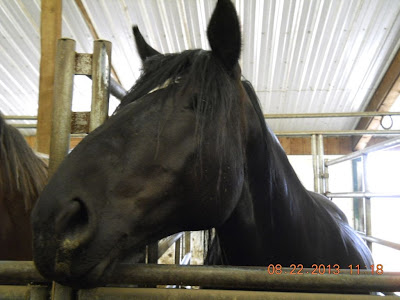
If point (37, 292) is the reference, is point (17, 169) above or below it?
above

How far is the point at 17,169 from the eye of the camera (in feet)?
4.68

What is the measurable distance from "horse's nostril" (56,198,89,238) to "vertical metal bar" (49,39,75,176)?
0.73 feet

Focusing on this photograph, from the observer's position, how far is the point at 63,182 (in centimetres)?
62

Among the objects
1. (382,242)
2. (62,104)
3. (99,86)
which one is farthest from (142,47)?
(382,242)

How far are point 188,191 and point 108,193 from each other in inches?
8.4

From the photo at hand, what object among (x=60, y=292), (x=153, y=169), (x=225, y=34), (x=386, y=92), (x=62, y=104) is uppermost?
(x=386, y=92)

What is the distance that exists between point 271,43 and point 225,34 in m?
3.48

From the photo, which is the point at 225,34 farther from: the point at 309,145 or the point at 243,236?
the point at 309,145

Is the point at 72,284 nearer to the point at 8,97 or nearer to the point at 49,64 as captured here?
the point at 49,64

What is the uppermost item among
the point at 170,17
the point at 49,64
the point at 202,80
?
the point at 170,17

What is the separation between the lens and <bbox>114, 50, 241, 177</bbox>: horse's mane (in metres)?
0.83

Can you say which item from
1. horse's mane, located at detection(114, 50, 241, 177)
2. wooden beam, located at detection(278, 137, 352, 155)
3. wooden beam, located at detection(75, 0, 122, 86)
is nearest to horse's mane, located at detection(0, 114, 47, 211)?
horse's mane, located at detection(114, 50, 241, 177)

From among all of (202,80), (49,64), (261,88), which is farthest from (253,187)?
(261,88)

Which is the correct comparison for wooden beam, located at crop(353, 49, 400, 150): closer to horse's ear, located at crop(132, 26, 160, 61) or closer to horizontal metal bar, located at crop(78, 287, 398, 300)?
horse's ear, located at crop(132, 26, 160, 61)
